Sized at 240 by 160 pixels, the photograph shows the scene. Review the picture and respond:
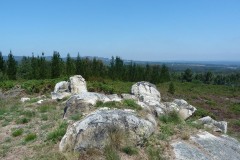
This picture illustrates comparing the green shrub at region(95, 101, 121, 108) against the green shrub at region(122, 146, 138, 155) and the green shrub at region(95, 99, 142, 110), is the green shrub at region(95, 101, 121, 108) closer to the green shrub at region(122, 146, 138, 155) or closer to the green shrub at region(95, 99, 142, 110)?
the green shrub at region(95, 99, 142, 110)

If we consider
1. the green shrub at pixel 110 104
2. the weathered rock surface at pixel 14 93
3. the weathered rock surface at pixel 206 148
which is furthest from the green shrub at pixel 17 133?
the weathered rock surface at pixel 14 93

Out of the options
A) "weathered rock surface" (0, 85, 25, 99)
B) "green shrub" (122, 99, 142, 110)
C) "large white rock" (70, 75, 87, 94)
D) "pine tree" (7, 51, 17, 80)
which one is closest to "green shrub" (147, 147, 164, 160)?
"green shrub" (122, 99, 142, 110)

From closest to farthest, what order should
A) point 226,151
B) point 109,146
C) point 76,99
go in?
1. point 109,146
2. point 226,151
3. point 76,99

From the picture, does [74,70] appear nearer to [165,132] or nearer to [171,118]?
[171,118]

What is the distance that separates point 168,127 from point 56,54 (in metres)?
63.2

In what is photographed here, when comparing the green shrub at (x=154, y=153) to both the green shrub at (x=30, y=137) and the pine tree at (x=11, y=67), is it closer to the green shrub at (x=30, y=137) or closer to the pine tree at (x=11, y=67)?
the green shrub at (x=30, y=137)

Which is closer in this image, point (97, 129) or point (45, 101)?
point (97, 129)

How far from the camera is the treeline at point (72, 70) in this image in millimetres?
68875

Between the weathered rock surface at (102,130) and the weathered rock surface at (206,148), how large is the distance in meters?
1.31

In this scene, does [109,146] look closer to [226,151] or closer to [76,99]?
[226,151]

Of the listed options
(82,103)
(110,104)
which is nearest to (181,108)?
(110,104)

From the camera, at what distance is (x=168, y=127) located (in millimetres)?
11734

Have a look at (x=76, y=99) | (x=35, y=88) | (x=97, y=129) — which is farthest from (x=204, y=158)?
(x=35, y=88)

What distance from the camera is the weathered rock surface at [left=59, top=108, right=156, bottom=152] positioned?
984 cm
